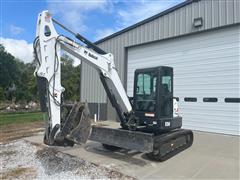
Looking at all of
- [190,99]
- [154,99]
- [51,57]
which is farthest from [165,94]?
[190,99]

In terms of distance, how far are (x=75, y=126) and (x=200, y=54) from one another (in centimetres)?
776

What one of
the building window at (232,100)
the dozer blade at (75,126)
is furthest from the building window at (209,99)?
the dozer blade at (75,126)

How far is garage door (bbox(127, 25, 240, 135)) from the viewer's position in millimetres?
9461

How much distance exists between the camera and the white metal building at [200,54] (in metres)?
9.46

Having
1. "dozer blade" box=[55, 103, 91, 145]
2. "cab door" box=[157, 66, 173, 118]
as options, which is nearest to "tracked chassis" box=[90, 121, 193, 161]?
"cab door" box=[157, 66, 173, 118]

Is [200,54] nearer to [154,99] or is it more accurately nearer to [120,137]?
[154,99]

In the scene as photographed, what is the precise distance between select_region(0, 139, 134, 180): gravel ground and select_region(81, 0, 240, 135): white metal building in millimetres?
6433

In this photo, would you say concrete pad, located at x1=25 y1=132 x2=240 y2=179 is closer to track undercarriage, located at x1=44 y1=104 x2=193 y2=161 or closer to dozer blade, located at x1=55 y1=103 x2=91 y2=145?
track undercarriage, located at x1=44 y1=104 x2=193 y2=161

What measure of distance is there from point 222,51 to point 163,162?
6206 millimetres

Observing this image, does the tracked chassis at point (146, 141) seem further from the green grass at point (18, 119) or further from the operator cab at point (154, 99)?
the green grass at point (18, 119)

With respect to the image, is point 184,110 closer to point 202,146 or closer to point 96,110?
point 202,146

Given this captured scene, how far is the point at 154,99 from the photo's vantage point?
20.2 ft

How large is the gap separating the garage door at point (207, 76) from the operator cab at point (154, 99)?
3922 mm

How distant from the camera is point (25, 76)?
1719 inches
